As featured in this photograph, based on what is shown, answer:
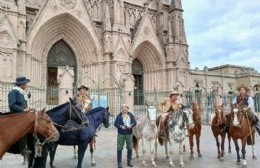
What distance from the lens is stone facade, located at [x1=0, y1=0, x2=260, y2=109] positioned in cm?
1992

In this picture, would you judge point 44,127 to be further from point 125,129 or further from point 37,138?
point 125,129

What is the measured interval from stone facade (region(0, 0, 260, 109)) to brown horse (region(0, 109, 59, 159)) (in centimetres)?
1226

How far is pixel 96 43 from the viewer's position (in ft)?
78.6

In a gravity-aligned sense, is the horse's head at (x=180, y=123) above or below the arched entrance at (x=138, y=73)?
below

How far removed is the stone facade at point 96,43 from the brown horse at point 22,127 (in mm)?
12258

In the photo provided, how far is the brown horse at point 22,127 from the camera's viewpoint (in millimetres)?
4813

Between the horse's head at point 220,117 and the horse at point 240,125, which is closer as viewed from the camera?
the horse at point 240,125

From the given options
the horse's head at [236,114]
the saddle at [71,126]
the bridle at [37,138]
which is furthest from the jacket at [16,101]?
the horse's head at [236,114]

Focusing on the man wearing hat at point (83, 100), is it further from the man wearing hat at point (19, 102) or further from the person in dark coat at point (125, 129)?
the man wearing hat at point (19, 102)

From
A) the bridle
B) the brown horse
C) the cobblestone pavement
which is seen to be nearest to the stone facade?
the cobblestone pavement

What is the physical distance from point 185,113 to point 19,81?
4334 millimetres

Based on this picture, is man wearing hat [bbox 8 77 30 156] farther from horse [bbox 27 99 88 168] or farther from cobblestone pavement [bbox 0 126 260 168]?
cobblestone pavement [bbox 0 126 260 168]

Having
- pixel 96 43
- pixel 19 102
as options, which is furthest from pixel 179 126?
pixel 96 43

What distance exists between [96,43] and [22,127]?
19524 millimetres
